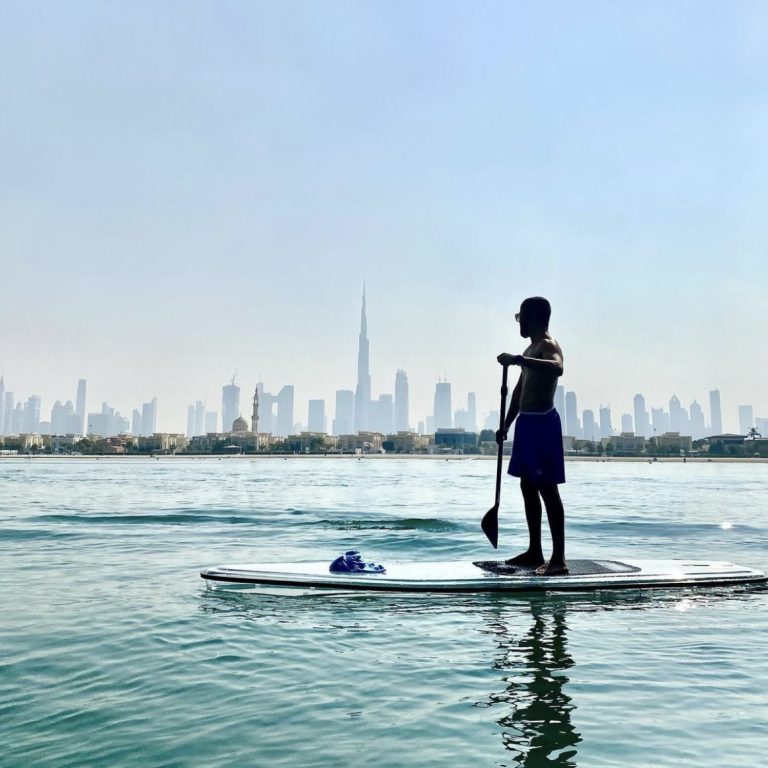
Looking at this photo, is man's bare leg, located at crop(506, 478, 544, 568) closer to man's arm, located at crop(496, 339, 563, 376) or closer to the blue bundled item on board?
man's arm, located at crop(496, 339, 563, 376)

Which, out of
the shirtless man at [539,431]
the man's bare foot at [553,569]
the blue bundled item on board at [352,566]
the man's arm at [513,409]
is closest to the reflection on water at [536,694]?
the man's bare foot at [553,569]

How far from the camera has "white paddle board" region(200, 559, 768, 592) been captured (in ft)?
28.3

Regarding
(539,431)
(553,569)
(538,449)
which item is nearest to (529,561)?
(553,569)

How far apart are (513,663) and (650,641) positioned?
168 cm

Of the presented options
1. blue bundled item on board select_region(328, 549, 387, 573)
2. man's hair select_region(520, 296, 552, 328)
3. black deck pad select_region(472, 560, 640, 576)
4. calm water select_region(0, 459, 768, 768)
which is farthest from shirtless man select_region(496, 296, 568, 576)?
blue bundled item on board select_region(328, 549, 387, 573)

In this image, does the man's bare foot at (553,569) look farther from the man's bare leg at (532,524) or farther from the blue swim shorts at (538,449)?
the blue swim shorts at (538,449)

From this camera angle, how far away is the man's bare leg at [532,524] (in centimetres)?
918

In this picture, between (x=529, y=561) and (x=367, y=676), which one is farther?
(x=529, y=561)

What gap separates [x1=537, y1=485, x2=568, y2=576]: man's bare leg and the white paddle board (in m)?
0.20

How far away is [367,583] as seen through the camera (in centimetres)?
870

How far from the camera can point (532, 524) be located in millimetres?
9289

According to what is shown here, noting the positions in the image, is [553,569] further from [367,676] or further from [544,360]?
[367,676]

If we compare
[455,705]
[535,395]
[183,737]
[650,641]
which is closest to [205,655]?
[183,737]

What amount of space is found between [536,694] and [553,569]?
3887mm
